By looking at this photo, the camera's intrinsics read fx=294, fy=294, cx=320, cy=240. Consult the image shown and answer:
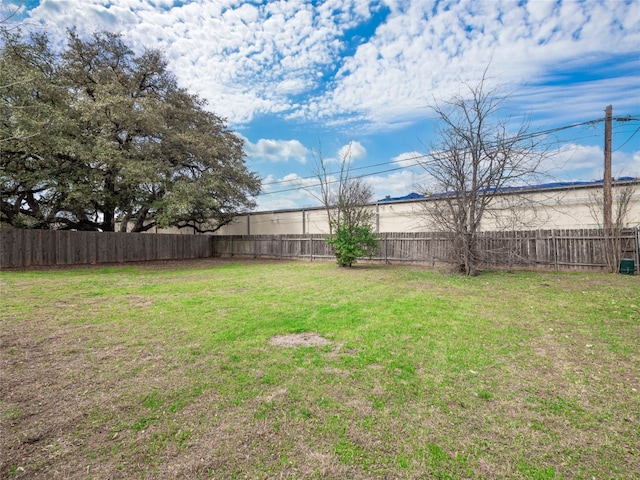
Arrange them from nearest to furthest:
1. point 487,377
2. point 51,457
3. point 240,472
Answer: point 240,472, point 51,457, point 487,377

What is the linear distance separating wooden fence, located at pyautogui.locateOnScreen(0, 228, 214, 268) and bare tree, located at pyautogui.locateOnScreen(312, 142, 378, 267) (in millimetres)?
8990

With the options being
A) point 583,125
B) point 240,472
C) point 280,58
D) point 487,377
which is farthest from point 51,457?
point 583,125

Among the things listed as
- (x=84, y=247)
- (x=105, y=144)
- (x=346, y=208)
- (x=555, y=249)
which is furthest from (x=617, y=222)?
(x=84, y=247)

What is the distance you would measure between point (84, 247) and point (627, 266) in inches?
758

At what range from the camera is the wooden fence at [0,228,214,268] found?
34.4 ft

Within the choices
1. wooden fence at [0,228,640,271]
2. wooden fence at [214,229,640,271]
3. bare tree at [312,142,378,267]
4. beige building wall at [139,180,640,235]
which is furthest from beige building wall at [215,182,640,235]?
bare tree at [312,142,378,267]

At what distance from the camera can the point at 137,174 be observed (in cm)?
1195

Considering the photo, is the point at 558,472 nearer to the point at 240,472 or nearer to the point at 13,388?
the point at 240,472

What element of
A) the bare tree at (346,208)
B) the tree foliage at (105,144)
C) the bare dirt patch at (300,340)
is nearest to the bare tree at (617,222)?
the bare tree at (346,208)

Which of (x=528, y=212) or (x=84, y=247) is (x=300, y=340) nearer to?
(x=528, y=212)

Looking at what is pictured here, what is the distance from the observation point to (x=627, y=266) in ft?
27.7

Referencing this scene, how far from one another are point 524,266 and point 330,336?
960cm

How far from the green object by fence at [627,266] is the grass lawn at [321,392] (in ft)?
16.2

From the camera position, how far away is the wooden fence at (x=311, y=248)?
9.29 meters
